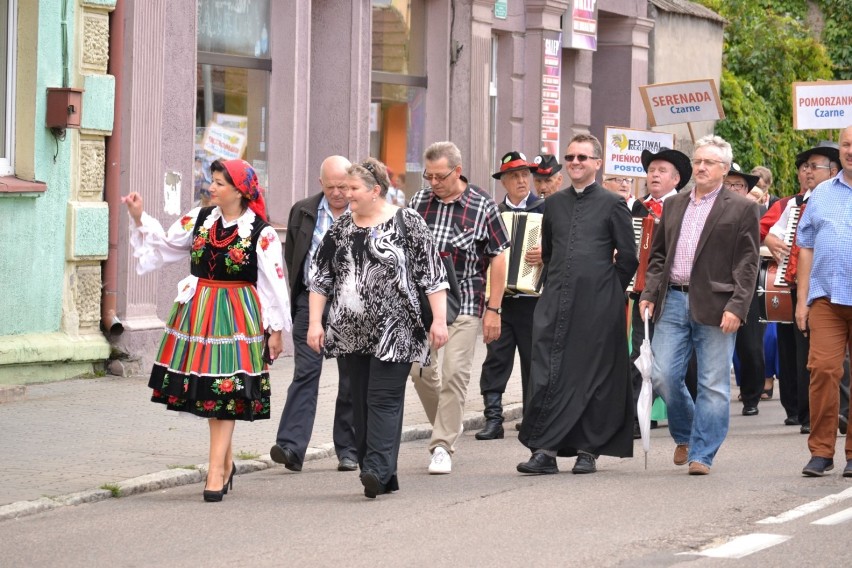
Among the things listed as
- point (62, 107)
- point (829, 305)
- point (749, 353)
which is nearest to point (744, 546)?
point (829, 305)

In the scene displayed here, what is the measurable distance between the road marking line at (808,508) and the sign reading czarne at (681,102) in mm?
8453

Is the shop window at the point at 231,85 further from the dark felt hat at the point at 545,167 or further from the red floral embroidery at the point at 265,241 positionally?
the red floral embroidery at the point at 265,241

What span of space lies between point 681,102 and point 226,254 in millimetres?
9607

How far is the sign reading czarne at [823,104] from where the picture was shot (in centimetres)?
1617

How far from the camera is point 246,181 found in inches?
341

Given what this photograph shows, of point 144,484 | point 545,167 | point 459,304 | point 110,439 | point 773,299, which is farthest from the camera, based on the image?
point 545,167

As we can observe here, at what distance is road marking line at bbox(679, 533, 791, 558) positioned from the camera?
282 inches

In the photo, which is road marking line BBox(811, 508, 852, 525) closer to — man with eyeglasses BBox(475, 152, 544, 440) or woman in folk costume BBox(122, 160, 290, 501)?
woman in folk costume BBox(122, 160, 290, 501)

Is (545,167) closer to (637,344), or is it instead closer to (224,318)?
(637,344)

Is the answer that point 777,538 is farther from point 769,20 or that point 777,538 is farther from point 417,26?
point 769,20

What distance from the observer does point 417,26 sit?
18500 mm

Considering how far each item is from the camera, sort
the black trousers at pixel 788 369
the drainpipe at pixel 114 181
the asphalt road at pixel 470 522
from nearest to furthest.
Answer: the asphalt road at pixel 470 522 → the black trousers at pixel 788 369 → the drainpipe at pixel 114 181

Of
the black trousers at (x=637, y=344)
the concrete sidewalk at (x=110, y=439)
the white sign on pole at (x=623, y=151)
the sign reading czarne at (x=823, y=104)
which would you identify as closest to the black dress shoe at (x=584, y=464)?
the concrete sidewalk at (x=110, y=439)

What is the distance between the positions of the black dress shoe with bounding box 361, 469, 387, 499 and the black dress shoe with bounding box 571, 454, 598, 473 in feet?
4.98
